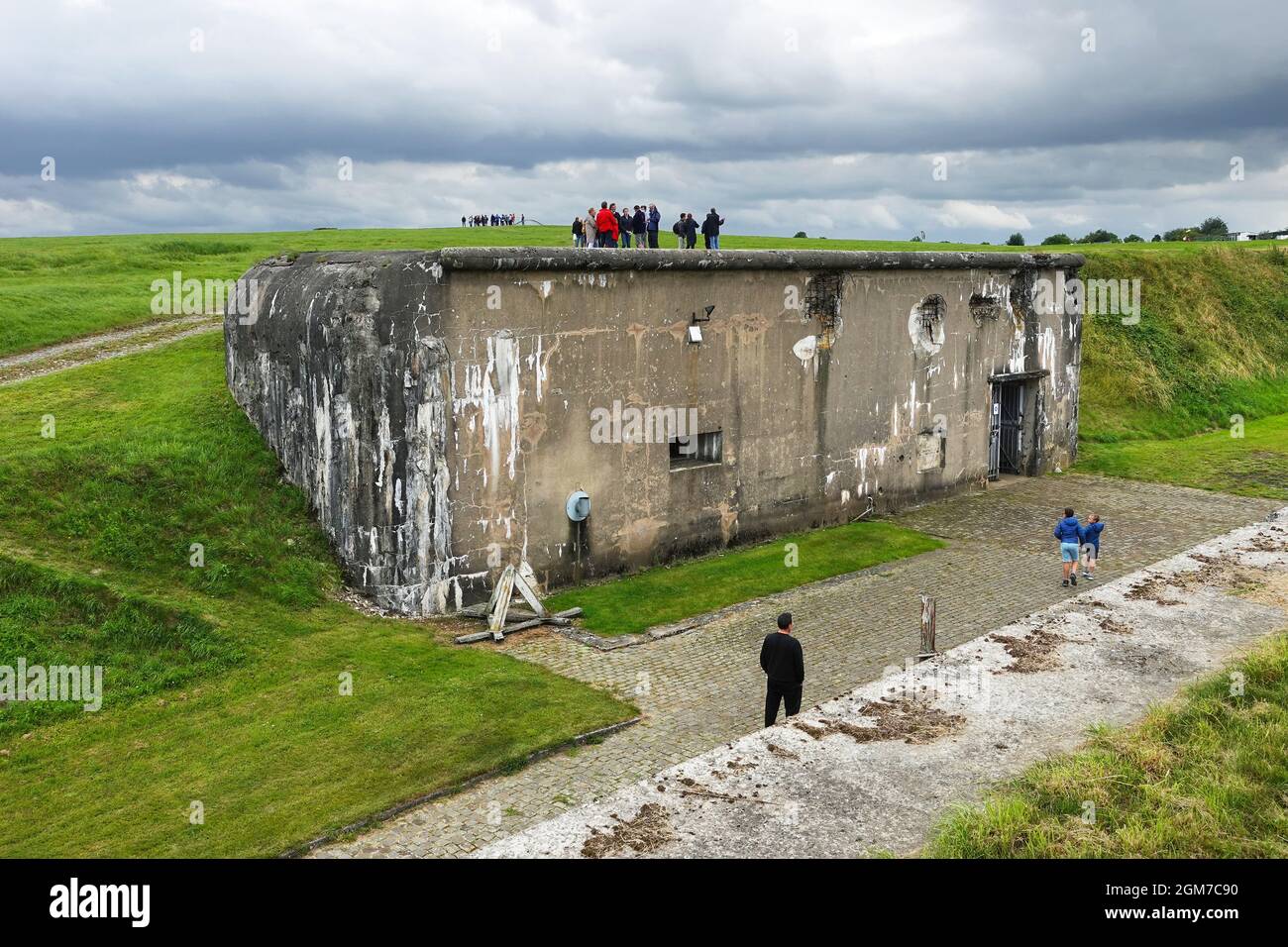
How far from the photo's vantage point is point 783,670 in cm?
1119

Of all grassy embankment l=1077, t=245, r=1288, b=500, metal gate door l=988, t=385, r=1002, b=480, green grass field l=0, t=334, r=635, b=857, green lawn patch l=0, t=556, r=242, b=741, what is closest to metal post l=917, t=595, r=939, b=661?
green grass field l=0, t=334, r=635, b=857

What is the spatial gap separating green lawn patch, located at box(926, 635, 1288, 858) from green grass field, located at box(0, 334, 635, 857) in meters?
5.29

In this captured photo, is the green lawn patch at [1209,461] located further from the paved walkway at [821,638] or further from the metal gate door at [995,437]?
the metal gate door at [995,437]

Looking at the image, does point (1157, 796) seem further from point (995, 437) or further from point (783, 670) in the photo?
point (995, 437)

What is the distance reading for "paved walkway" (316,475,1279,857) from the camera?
414 inches

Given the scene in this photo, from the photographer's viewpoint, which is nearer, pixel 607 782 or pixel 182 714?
pixel 607 782

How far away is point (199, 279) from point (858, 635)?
22.9 meters

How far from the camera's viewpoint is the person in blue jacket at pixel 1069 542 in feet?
57.3

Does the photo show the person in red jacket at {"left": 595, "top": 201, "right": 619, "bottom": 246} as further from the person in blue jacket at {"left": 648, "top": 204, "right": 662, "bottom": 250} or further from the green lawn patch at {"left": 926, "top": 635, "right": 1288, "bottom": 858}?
A: the green lawn patch at {"left": 926, "top": 635, "right": 1288, "bottom": 858}

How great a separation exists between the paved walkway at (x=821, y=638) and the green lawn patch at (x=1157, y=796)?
159 inches

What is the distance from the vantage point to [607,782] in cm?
1090

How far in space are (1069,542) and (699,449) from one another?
621cm
